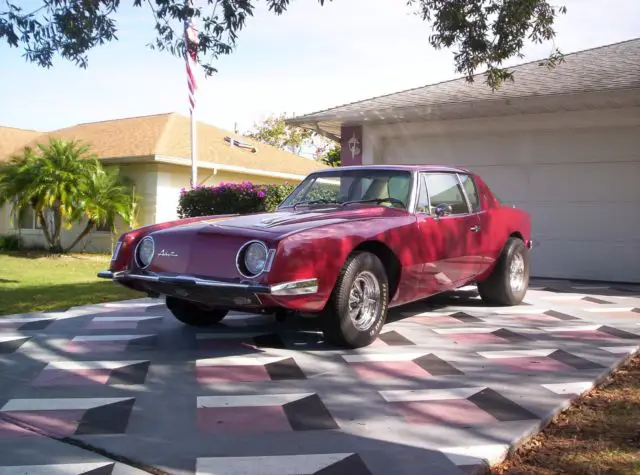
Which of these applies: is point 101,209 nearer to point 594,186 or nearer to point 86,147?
point 86,147

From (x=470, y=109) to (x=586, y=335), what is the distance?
5.35 meters

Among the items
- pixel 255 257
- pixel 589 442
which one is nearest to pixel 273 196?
pixel 255 257

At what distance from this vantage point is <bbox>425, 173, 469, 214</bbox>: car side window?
605 centimetres

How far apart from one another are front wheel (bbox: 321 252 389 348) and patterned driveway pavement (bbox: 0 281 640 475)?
5.7 inches

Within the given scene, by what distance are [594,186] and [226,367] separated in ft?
24.4

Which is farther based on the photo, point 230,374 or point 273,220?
point 273,220

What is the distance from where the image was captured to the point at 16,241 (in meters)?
17.3

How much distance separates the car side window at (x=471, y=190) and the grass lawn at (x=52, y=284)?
173 inches

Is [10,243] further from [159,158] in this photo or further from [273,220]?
[273,220]

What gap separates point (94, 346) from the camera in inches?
203

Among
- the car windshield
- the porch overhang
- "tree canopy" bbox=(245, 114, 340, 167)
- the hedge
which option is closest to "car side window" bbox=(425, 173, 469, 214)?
the car windshield

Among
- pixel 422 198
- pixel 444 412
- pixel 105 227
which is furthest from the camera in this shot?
pixel 105 227

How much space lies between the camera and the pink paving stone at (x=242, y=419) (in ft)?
11.0

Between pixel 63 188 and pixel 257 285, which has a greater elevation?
pixel 63 188
